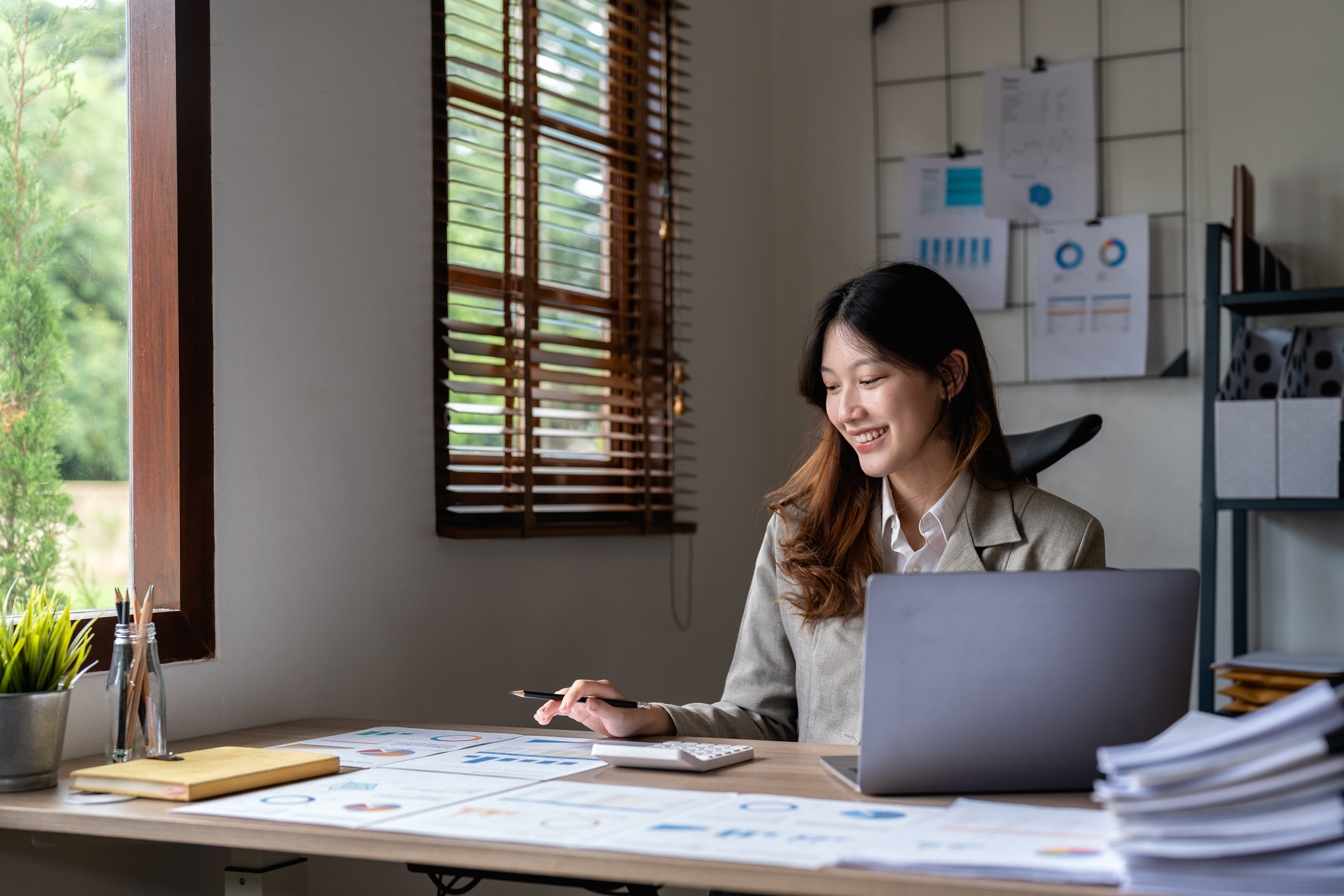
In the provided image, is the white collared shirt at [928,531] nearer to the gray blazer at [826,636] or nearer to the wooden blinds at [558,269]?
the gray blazer at [826,636]

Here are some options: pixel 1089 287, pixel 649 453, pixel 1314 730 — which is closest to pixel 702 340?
pixel 649 453

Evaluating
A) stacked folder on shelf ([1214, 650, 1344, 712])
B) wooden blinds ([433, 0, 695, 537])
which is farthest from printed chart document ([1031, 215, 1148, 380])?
wooden blinds ([433, 0, 695, 537])

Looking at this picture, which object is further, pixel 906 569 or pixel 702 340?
pixel 702 340

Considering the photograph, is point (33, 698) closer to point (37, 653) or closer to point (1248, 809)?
point (37, 653)

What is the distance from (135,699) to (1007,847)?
3.11 ft

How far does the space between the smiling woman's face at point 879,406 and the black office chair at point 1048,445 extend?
0.18m

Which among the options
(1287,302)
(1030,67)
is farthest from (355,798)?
(1030,67)

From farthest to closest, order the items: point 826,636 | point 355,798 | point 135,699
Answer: point 826,636 → point 135,699 → point 355,798

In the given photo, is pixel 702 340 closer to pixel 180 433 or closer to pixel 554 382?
pixel 554 382

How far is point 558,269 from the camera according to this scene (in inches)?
95.8

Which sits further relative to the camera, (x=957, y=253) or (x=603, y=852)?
(x=957, y=253)

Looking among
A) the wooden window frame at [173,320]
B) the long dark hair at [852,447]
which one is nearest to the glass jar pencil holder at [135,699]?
the wooden window frame at [173,320]

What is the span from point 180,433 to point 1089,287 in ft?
7.02

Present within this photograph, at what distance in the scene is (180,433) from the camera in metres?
1.58
